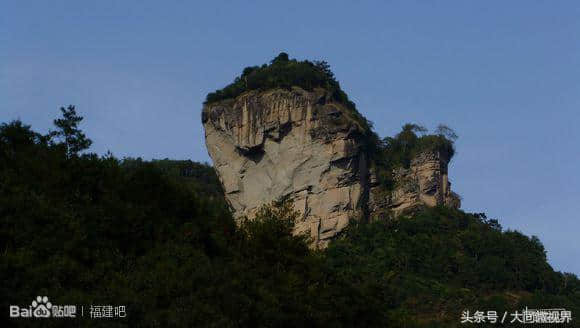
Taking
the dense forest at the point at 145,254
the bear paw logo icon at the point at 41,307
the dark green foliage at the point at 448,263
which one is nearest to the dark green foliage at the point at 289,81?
the dark green foliage at the point at 448,263

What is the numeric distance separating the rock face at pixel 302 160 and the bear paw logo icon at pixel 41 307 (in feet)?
170

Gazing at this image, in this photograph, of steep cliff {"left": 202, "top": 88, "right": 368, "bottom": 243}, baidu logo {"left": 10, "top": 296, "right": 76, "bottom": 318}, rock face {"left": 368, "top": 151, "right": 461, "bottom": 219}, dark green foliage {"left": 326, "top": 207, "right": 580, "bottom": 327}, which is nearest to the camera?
baidu logo {"left": 10, "top": 296, "right": 76, "bottom": 318}

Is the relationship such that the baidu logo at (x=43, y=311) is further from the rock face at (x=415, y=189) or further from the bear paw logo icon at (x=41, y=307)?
the rock face at (x=415, y=189)

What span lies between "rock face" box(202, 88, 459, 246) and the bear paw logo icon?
170 feet

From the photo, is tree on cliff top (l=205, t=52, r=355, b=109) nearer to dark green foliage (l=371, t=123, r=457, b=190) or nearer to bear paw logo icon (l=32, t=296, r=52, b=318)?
dark green foliage (l=371, t=123, r=457, b=190)

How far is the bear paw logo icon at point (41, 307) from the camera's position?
23516 millimetres

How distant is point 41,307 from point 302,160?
5409 centimetres

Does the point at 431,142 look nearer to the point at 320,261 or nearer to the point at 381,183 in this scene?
the point at 381,183

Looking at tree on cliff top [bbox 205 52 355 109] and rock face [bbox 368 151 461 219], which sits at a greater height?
tree on cliff top [bbox 205 52 355 109]

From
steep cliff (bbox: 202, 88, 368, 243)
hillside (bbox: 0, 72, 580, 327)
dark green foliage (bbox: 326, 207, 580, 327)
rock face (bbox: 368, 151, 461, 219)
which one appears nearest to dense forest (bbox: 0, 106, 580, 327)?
hillside (bbox: 0, 72, 580, 327)

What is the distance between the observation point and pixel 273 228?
3238 centimetres

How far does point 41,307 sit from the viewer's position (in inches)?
942

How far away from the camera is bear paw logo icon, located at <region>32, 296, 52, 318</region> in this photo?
23516mm

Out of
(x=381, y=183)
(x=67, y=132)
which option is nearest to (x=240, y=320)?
(x=67, y=132)
